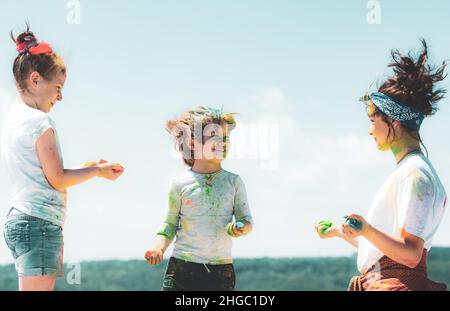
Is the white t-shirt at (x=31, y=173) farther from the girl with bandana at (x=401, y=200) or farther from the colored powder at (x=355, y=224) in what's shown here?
the colored powder at (x=355, y=224)

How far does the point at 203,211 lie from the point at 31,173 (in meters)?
1.20

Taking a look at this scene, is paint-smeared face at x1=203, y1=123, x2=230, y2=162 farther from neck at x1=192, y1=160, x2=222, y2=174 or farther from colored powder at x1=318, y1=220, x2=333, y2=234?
colored powder at x1=318, y1=220, x2=333, y2=234

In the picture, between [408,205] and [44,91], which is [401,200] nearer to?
[408,205]

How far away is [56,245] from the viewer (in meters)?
3.85

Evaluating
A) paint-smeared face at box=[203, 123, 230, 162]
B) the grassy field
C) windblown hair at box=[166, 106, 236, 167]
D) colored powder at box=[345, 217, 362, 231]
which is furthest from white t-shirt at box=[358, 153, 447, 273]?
the grassy field

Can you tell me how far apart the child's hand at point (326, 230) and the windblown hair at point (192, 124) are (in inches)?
48.2

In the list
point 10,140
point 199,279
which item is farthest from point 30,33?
point 199,279

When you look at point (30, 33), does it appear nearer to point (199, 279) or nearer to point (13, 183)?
point (13, 183)

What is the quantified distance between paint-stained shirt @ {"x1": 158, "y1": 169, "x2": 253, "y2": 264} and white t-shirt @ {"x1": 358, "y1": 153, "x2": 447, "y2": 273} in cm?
96

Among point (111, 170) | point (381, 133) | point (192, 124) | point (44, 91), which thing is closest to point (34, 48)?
point (44, 91)

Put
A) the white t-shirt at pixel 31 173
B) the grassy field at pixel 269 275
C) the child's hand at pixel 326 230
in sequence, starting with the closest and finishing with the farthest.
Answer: the child's hand at pixel 326 230, the white t-shirt at pixel 31 173, the grassy field at pixel 269 275

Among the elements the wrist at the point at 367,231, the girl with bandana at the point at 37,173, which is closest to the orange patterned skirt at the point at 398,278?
the wrist at the point at 367,231

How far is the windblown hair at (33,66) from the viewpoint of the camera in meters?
4.12

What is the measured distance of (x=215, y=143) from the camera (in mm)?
4547
